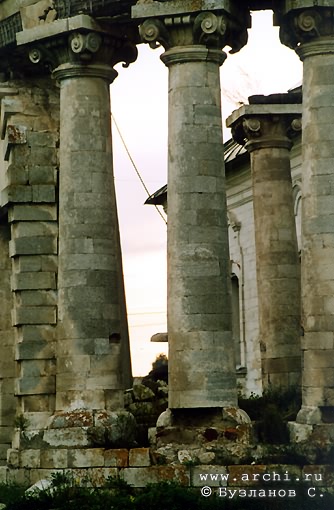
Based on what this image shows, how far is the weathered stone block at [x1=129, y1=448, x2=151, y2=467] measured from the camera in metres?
29.7

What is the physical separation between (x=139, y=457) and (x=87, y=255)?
4.38 m

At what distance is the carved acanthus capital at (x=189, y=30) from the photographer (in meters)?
29.9

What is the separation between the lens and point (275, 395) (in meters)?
34.8

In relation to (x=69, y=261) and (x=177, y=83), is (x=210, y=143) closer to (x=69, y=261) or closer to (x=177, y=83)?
(x=177, y=83)

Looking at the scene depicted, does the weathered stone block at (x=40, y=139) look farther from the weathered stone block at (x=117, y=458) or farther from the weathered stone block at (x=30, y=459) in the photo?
the weathered stone block at (x=117, y=458)

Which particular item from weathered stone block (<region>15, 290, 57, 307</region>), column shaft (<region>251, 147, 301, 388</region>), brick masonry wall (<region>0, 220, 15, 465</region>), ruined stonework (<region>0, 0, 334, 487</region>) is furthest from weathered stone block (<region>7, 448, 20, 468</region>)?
column shaft (<region>251, 147, 301, 388</region>)

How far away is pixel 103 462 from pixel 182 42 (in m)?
8.41

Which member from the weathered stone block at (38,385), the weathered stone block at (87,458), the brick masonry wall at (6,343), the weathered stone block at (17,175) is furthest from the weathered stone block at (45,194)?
the weathered stone block at (87,458)

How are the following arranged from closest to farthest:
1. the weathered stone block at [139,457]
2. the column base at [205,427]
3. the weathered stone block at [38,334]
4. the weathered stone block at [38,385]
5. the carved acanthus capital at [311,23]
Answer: the column base at [205,427], the weathered stone block at [139,457], the carved acanthus capital at [311,23], the weathered stone block at [38,385], the weathered stone block at [38,334]

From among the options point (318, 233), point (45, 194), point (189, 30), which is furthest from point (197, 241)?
point (45, 194)

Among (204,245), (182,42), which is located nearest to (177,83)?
(182,42)

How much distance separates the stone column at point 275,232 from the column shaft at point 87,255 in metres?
5.19

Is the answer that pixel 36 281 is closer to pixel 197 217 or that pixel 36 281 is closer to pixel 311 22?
pixel 197 217

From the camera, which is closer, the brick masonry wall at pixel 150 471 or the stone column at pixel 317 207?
the brick masonry wall at pixel 150 471
